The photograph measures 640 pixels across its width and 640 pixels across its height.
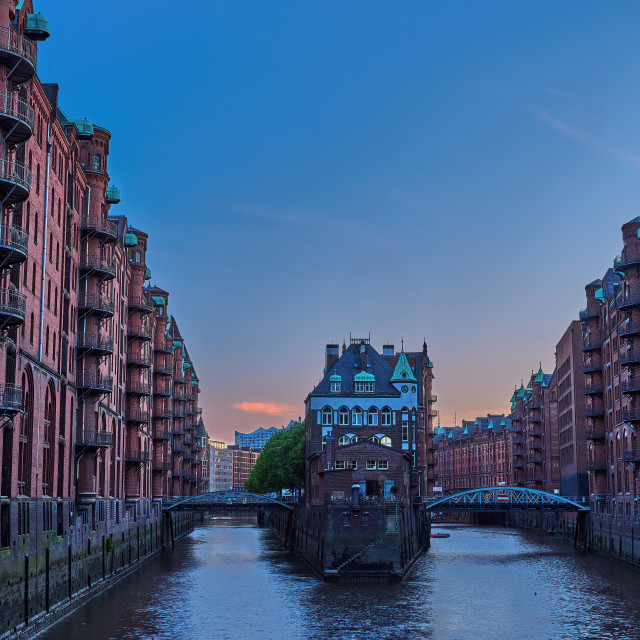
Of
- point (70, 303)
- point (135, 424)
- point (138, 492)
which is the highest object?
point (70, 303)

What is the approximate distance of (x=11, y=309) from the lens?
123 feet

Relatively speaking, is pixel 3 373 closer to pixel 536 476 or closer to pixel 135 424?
pixel 135 424

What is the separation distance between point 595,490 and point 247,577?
42.1 metres

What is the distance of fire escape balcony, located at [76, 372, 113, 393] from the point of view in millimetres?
58906

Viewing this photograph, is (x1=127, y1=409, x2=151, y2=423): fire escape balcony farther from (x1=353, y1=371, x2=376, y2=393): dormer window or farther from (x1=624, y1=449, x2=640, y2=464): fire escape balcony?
(x1=624, y1=449, x2=640, y2=464): fire escape balcony

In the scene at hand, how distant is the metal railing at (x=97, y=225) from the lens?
Result: 59.8 m

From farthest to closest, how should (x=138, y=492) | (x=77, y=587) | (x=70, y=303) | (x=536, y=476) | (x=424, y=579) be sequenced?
(x=536, y=476) → (x=138, y=492) → (x=424, y=579) → (x=70, y=303) → (x=77, y=587)

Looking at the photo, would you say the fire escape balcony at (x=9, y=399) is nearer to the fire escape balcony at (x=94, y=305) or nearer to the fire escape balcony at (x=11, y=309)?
the fire escape balcony at (x=11, y=309)

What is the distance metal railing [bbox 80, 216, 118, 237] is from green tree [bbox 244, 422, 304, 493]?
73034 millimetres

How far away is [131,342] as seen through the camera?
83.5 meters

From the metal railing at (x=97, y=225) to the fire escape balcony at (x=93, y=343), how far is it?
6393 mm

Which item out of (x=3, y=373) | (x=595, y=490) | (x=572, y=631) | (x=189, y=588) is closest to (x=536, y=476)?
(x=595, y=490)

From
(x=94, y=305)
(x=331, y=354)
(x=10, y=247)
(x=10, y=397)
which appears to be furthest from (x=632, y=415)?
(x=10, y=247)

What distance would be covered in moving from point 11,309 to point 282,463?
106 m
